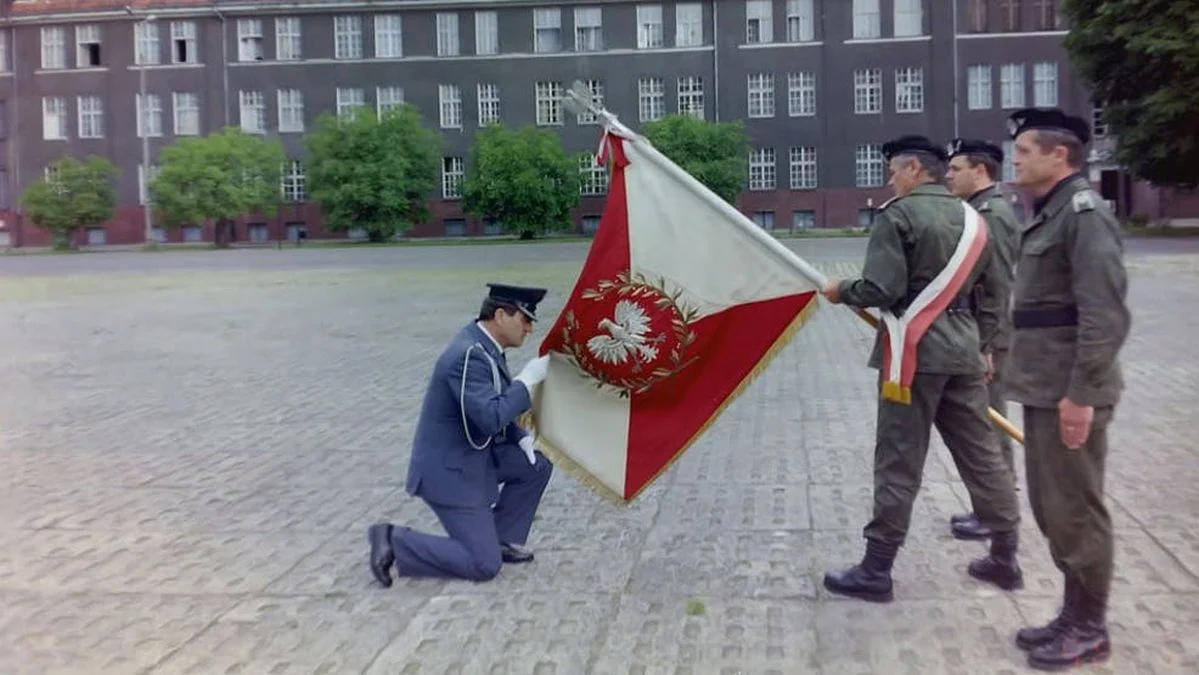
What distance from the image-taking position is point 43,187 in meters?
67.5

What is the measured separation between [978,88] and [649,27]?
52.9 feet

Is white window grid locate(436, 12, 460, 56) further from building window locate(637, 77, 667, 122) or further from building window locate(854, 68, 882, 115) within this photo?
building window locate(854, 68, 882, 115)

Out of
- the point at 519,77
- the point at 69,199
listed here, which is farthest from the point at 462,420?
the point at 519,77

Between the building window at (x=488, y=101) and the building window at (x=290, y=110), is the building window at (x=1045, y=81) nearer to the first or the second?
the building window at (x=488, y=101)

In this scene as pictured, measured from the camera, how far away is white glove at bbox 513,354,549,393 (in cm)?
689

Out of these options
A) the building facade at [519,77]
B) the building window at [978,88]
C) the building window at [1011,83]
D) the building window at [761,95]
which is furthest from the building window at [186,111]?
the building window at [1011,83]

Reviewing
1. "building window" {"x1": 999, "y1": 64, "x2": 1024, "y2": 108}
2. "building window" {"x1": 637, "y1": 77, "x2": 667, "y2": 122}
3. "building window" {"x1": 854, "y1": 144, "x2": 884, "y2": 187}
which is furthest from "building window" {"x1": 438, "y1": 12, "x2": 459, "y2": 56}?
"building window" {"x1": 999, "y1": 64, "x2": 1024, "y2": 108}

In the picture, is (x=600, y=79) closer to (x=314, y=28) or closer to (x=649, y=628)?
(x=314, y=28)

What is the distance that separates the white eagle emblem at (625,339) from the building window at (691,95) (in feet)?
211

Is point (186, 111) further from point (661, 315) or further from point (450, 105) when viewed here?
point (661, 315)

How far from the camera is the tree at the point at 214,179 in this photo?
215ft

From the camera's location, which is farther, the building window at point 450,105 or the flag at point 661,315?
the building window at point 450,105

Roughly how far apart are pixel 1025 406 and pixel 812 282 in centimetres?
144

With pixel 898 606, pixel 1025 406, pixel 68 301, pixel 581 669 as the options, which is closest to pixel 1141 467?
pixel 898 606
